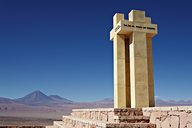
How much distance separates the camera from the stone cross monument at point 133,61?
1030 centimetres

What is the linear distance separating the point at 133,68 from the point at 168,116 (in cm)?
389

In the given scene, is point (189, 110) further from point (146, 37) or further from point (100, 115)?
point (146, 37)

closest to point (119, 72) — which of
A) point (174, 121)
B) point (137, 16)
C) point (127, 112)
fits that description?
point (137, 16)

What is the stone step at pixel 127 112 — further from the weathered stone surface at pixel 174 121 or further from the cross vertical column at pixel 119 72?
the cross vertical column at pixel 119 72

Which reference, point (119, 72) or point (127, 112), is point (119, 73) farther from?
point (127, 112)

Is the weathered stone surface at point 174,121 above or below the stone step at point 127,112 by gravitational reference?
below

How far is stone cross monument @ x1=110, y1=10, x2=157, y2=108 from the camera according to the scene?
10305 millimetres

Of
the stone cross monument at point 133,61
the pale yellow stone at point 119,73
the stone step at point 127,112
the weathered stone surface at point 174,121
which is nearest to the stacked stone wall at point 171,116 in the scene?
the weathered stone surface at point 174,121

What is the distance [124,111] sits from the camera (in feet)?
26.3

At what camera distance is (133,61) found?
34.0ft

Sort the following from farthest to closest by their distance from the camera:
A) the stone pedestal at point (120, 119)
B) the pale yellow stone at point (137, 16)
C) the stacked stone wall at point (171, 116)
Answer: the pale yellow stone at point (137, 16), the stone pedestal at point (120, 119), the stacked stone wall at point (171, 116)

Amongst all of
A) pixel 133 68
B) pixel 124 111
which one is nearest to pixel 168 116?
pixel 124 111

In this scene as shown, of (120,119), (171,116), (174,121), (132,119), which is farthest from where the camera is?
(132,119)

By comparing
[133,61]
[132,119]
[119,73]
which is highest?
[133,61]
